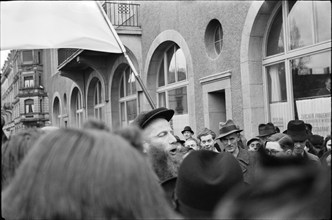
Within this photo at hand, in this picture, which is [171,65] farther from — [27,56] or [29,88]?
[27,56]

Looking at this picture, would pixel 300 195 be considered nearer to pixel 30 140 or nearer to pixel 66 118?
pixel 30 140

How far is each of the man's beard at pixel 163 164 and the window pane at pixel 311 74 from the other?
526 centimetres

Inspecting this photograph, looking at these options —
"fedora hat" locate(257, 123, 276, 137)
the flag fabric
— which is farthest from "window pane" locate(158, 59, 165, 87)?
the flag fabric

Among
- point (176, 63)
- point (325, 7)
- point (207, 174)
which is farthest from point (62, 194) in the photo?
point (176, 63)

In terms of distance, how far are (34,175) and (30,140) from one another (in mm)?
800

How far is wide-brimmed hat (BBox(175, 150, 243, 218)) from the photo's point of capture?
165 centimetres

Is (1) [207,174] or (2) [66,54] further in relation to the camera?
(2) [66,54]

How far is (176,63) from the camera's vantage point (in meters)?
13.0

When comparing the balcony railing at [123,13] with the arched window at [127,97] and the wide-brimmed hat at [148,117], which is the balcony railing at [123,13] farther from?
the wide-brimmed hat at [148,117]

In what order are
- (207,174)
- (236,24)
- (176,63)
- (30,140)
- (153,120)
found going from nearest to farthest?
(207,174)
(30,140)
(153,120)
(236,24)
(176,63)

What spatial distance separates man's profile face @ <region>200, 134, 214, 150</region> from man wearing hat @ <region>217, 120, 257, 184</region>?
280mm

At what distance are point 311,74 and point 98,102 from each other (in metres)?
13.4

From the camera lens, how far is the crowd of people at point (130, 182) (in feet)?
1.98

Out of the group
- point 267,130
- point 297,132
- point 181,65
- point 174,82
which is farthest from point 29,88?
point 297,132
